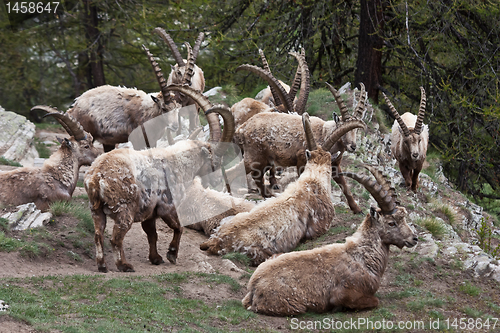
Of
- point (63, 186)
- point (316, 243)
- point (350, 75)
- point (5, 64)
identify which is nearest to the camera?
point (316, 243)

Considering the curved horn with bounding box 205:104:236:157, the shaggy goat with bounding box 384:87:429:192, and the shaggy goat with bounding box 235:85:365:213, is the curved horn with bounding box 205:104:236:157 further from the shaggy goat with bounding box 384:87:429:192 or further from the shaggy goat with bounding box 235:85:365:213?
the shaggy goat with bounding box 384:87:429:192

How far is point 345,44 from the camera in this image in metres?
18.4

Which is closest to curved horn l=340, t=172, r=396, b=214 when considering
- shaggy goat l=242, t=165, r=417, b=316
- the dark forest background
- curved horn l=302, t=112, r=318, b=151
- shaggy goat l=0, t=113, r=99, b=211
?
shaggy goat l=242, t=165, r=417, b=316

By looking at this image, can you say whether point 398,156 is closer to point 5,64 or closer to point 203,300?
point 203,300

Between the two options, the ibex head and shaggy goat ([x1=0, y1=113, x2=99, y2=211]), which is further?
the ibex head

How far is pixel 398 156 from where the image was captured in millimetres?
12234

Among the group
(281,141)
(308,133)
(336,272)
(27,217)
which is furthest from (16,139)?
(336,272)

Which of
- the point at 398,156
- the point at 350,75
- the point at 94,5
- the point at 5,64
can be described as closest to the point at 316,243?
the point at 398,156

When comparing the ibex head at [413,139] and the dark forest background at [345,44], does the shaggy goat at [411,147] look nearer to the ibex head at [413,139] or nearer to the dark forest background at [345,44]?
the ibex head at [413,139]

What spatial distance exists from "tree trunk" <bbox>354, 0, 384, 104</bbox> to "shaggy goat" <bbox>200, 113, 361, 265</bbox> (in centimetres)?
843

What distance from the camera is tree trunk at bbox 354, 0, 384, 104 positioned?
16625 mm

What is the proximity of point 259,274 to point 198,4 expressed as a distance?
13733mm

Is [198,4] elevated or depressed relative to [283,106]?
elevated

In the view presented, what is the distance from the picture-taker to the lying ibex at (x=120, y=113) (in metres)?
11.3
